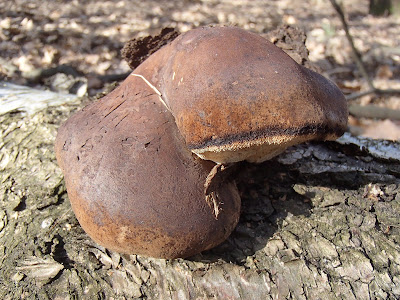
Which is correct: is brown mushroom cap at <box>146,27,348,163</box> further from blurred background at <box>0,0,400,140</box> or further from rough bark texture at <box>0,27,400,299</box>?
blurred background at <box>0,0,400,140</box>

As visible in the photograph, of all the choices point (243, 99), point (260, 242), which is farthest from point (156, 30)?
point (243, 99)

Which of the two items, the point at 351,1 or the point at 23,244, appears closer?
the point at 23,244

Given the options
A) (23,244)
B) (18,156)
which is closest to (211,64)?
(23,244)

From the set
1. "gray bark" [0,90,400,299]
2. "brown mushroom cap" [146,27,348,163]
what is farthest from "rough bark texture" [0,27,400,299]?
"brown mushroom cap" [146,27,348,163]

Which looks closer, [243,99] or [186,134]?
[243,99]

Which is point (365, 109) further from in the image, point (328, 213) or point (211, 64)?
point (211, 64)

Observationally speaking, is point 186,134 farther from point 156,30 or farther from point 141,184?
point 156,30

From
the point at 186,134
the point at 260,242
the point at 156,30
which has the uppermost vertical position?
the point at 186,134
